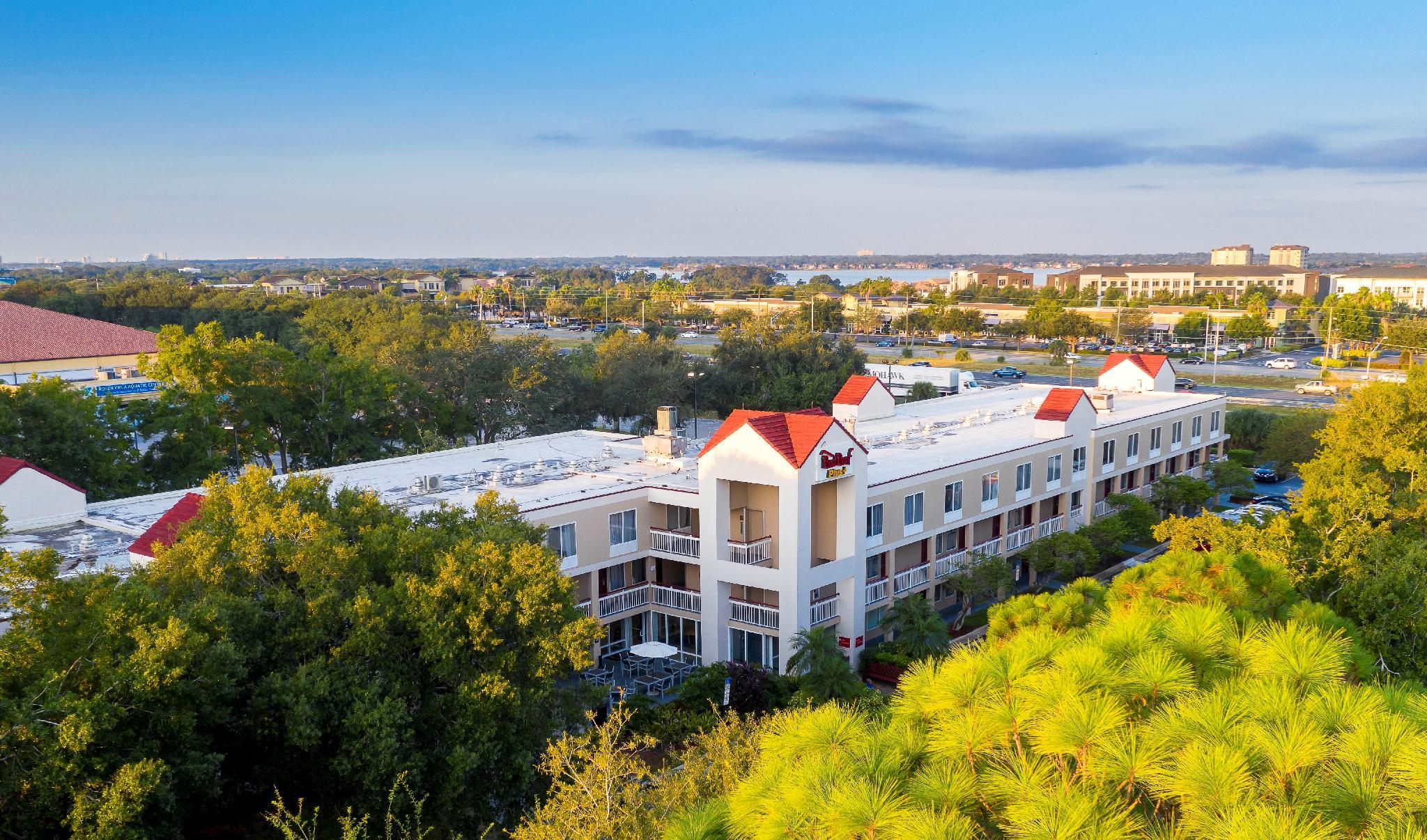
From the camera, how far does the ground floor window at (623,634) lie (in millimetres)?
34938

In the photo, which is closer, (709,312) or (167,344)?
(167,344)

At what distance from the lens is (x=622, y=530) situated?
3478 cm

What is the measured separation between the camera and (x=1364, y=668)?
15.8 meters

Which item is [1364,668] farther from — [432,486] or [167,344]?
[167,344]

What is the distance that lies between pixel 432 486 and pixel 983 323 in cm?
14193

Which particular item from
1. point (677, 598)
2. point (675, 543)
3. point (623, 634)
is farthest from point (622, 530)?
point (623, 634)

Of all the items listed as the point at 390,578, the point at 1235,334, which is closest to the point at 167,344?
the point at 390,578

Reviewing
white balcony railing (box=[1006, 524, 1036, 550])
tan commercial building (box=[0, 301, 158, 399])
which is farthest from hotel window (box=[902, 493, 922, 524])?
tan commercial building (box=[0, 301, 158, 399])

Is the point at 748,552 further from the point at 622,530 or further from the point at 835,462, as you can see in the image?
the point at 622,530

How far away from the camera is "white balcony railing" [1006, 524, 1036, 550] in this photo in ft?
137

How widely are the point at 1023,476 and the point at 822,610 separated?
13081 millimetres

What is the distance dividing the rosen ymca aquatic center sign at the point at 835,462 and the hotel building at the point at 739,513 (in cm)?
4

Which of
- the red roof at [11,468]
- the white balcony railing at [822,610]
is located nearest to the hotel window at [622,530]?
the white balcony railing at [822,610]

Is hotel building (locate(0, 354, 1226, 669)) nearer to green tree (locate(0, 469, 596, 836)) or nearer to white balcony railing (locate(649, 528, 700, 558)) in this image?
white balcony railing (locate(649, 528, 700, 558))
